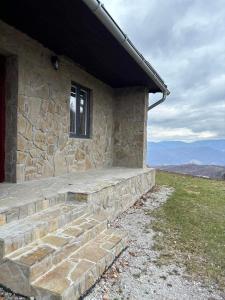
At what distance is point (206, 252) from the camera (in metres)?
3.85

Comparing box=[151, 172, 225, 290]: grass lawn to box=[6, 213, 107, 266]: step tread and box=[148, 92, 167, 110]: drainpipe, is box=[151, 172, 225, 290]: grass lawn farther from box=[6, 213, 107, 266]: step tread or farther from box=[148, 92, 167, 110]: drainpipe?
box=[148, 92, 167, 110]: drainpipe

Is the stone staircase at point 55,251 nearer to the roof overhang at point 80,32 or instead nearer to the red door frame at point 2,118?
the red door frame at point 2,118

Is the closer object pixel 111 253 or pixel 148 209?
pixel 111 253

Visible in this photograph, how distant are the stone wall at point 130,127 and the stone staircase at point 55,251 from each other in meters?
4.86

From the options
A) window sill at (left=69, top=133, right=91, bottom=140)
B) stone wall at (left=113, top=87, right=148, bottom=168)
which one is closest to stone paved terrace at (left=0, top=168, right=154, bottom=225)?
window sill at (left=69, top=133, right=91, bottom=140)

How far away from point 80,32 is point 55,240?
3.27 m

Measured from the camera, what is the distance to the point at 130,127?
28.1ft

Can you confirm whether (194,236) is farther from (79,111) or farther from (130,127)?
(130,127)

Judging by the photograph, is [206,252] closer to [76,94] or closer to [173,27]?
[76,94]

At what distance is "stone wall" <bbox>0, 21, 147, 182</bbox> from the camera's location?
460cm

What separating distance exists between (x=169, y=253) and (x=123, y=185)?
2135 millimetres

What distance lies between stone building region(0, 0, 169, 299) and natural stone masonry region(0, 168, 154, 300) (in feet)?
0.04

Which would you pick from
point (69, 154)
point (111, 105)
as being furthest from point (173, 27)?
point (69, 154)

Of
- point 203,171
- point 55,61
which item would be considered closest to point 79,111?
point 55,61
